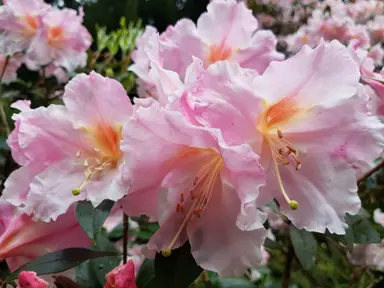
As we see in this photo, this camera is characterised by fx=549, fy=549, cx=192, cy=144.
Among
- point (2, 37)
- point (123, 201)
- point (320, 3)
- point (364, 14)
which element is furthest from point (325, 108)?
point (320, 3)

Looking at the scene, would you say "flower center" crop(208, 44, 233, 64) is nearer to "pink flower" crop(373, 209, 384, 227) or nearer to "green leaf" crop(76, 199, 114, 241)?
"green leaf" crop(76, 199, 114, 241)

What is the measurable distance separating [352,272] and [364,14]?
1392mm

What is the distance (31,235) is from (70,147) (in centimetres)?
10

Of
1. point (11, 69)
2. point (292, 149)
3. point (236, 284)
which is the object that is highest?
point (292, 149)

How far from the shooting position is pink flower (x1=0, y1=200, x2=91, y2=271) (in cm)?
56

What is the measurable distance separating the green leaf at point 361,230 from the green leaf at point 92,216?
0.28m

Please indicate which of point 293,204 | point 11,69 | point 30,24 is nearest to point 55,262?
point 293,204

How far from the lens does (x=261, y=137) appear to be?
455 millimetres

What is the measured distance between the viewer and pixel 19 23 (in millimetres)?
934

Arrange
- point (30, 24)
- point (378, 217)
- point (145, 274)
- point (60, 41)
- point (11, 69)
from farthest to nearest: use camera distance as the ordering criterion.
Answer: point (11, 69), point (60, 41), point (30, 24), point (378, 217), point (145, 274)

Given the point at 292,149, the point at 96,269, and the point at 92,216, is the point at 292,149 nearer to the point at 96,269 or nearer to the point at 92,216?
the point at 92,216

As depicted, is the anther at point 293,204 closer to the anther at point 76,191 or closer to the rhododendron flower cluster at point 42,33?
the anther at point 76,191

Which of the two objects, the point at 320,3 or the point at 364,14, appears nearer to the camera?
the point at 364,14

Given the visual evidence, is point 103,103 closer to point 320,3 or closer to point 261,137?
point 261,137
